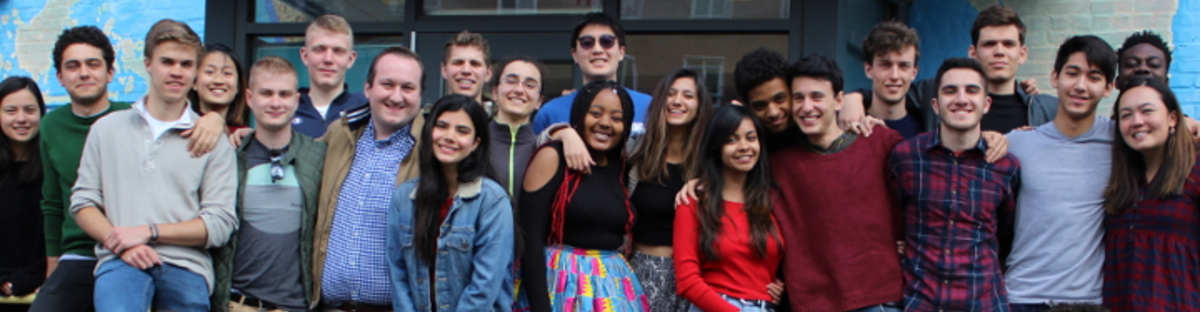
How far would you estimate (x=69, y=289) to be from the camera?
3705 millimetres

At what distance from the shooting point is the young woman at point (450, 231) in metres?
3.35

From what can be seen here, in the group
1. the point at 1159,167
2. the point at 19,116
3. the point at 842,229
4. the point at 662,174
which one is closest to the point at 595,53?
the point at 662,174

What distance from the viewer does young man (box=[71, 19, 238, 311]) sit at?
3.48m

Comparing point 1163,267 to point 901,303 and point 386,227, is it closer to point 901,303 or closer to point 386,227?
point 901,303

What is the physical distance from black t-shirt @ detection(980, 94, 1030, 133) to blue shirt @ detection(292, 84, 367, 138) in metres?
2.81

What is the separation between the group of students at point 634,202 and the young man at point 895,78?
0.43m

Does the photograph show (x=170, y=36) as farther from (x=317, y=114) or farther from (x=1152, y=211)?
(x=1152, y=211)

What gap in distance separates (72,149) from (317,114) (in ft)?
3.47

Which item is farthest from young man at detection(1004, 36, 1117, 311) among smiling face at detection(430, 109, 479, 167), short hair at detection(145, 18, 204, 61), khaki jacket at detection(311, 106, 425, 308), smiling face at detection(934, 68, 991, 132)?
short hair at detection(145, 18, 204, 61)

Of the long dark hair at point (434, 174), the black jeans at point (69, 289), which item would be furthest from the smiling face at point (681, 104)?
the black jeans at point (69, 289)

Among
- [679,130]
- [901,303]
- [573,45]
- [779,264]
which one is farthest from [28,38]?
[901,303]

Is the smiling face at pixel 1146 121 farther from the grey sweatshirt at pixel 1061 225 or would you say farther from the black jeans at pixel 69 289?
the black jeans at pixel 69 289

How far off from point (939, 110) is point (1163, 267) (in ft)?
3.00

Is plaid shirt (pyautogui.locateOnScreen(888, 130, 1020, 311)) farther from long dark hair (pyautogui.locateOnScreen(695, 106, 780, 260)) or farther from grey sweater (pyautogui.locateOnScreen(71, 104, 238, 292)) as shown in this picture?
grey sweater (pyautogui.locateOnScreen(71, 104, 238, 292))
